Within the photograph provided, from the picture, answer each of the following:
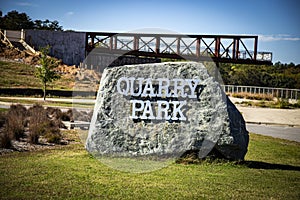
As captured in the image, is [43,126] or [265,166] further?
[43,126]

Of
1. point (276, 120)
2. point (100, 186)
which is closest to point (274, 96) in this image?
point (276, 120)

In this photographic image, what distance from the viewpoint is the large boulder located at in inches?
368

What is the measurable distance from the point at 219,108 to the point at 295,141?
262 inches

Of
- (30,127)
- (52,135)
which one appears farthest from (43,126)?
(52,135)

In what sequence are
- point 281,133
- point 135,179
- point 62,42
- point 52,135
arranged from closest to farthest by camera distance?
point 135,179 < point 52,135 < point 281,133 < point 62,42

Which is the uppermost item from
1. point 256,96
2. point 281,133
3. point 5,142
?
point 256,96

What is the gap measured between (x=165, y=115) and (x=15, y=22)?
167 feet

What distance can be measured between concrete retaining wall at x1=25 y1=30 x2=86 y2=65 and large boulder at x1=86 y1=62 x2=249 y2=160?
32283 mm

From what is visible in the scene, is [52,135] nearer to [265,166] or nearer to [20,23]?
[265,166]

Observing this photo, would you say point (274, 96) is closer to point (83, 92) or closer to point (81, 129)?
point (83, 92)

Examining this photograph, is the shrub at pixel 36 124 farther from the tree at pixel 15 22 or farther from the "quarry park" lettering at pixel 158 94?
the tree at pixel 15 22

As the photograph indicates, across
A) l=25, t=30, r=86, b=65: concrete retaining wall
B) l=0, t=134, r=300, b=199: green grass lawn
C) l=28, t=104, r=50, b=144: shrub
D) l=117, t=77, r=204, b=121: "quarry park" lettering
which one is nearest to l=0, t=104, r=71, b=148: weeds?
l=28, t=104, r=50, b=144: shrub

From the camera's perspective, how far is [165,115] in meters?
9.63

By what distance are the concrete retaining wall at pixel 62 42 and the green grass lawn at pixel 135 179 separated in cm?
3201
